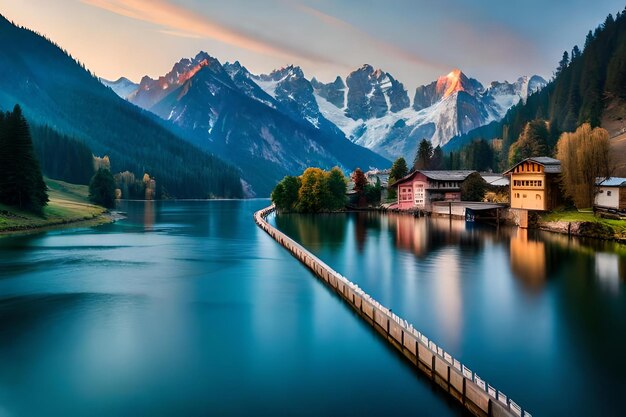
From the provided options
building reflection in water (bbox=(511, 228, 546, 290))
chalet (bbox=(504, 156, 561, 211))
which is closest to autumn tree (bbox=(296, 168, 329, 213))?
chalet (bbox=(504, 156, 561, 211))

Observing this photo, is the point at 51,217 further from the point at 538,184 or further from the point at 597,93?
the point at 597,93

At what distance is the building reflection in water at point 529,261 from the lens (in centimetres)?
5047

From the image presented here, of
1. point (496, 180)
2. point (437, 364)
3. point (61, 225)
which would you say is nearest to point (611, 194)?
point (496, 180)

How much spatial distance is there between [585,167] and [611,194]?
6843mm

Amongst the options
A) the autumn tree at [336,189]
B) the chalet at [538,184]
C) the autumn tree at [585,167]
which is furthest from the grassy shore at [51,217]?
the autumn tree at [585,167]

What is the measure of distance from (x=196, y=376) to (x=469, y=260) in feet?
143

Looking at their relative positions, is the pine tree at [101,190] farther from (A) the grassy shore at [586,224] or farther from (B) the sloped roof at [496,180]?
(A) the grassy shore at [586,224]

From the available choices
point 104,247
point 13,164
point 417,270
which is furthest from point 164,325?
point 13,164

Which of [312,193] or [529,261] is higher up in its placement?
[312,193]

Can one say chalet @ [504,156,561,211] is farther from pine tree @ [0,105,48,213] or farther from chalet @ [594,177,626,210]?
pine tree @ [0,105,48,213]

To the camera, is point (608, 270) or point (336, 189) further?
point (336, 189)

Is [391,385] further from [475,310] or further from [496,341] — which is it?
[475,310]

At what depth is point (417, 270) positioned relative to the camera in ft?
186

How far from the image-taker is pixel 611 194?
8875 cm
